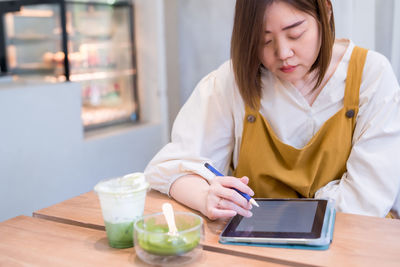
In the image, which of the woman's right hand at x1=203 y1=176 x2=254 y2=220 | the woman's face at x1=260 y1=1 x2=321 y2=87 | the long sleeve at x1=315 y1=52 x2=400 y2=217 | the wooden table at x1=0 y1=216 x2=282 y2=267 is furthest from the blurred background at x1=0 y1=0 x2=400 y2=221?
the wooden table at x1=0 y1=216 x2=282 y2=267

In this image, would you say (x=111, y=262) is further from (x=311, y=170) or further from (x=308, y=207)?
(x=311, y=170)

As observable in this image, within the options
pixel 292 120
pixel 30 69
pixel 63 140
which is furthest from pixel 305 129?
pixel 30 69

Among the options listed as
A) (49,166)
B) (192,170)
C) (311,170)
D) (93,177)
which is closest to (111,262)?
(192,170)

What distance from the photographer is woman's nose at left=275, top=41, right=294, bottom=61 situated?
4.19 feet

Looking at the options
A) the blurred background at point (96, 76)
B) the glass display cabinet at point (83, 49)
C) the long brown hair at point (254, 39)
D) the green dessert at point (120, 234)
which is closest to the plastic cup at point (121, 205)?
the green dessert at point (120, 234)

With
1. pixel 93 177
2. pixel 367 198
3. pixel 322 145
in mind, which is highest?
pixel 322 145

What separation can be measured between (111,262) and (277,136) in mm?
721

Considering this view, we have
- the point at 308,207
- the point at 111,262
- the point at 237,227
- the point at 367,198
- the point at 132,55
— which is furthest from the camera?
the point at 132,55

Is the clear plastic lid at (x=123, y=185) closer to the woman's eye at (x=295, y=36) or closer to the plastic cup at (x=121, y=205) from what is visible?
the plastic cup at (x=121, y=205)

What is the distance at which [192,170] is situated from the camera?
1.29 metres

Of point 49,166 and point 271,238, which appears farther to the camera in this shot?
point 49,166

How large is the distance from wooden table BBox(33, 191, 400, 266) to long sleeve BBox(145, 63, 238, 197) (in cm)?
14

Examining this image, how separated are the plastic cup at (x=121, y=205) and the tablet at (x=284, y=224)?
194mm

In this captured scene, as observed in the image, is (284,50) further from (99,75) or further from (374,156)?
(99,75)
